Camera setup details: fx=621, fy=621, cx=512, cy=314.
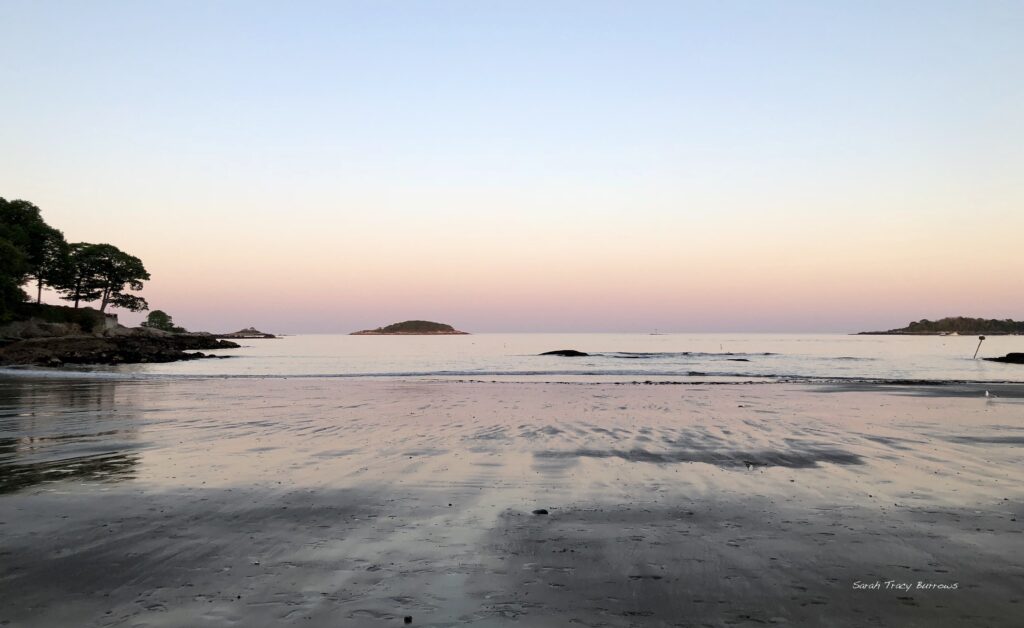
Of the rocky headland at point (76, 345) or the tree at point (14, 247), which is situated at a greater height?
the tree at point (14, 247)

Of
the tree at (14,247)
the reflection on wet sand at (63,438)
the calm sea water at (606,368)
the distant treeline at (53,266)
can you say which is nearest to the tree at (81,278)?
the distant treeline at (53,266)

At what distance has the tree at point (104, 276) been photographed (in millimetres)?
106250

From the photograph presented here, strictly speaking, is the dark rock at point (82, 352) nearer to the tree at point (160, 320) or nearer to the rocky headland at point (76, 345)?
the rocky headland at point (76, 345)

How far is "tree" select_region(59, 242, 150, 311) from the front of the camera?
10625 centimetres

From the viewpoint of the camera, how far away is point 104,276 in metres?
110

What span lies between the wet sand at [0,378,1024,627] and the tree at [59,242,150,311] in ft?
343

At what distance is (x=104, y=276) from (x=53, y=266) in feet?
52.8

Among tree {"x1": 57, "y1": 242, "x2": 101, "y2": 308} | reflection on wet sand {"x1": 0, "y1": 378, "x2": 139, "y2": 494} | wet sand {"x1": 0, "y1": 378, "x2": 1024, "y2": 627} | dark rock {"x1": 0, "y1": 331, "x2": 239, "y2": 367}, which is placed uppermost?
tree {"x1": 57, "y1": 242, "x2": 101, "y2": 308}

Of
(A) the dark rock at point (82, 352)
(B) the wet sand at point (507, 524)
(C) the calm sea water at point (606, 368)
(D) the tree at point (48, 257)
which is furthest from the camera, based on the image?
(D) the tree at point (48, 257)

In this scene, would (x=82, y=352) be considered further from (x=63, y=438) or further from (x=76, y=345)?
(x=63, y=438)

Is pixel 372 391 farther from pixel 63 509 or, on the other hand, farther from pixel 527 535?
pixel 527 535

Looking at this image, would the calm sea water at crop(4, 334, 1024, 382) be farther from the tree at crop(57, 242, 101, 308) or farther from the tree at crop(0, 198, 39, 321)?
the tree at crop(57, 242, 101, 308)

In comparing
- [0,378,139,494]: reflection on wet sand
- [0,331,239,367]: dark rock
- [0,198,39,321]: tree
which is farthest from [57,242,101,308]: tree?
[0,378,139,494]: reflection on wet sand

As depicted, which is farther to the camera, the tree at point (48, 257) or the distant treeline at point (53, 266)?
the tree at point (48, 257)
